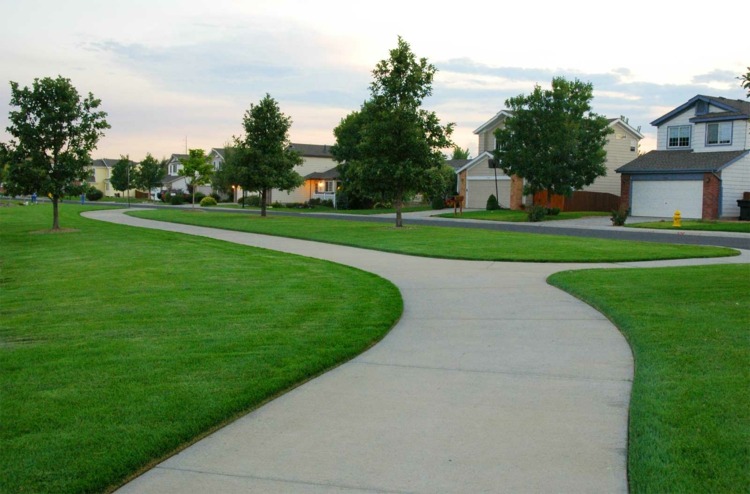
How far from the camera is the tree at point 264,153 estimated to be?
42.7 meters

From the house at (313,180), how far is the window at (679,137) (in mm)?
29899

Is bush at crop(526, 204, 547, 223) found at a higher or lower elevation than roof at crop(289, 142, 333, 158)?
lower

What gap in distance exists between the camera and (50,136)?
1141 inches

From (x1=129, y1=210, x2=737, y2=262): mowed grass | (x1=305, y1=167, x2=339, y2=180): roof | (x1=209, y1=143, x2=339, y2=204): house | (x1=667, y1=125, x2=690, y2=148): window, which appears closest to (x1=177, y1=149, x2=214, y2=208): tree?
(x1=209, y1=143, x2=339, y2=204): house

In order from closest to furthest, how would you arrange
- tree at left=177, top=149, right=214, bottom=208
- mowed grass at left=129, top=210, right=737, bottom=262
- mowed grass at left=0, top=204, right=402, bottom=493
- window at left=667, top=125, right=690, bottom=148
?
1. mowed grass at left=0, top=204, right=402, bottom=493
2. mowed grass at left=129, top=210, right=737, bottom=262
3. window at left=667, top=125, right=690, bottom=148
4. tree at left=177, top=149, right=214, bottom=208

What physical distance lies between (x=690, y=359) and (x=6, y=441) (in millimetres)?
6069

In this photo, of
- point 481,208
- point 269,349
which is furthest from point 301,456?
point 481,208

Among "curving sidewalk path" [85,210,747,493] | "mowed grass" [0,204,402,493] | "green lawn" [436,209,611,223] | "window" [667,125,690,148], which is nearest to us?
"curving sidewalk path" [85,210,747,493]

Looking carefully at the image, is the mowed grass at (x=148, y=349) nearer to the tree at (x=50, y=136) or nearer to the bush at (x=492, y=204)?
the tree at (x=50, y=136)

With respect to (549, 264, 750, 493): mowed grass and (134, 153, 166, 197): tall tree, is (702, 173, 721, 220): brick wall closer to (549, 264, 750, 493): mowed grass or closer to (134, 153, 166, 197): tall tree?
(549, 264, 750, 493): mowed grass

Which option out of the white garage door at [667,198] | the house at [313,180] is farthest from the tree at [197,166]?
the white garage door at [667,198]

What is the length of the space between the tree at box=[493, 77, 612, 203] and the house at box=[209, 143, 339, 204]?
25.1m

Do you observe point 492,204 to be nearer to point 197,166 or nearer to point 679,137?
point 679,137

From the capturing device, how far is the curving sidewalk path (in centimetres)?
441
